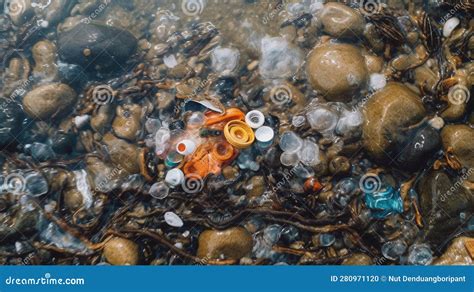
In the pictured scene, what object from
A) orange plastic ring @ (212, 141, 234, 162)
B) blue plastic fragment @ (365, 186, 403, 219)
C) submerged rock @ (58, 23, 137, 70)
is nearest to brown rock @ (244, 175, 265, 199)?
orange plastic ring @ (212, 141, 234, 162)

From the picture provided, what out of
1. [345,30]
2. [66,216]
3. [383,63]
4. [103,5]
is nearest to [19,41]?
[103,5]

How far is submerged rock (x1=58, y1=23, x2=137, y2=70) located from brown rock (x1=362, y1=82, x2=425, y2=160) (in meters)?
3.85

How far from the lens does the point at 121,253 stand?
5609 mm

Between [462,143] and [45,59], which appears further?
[45,59]

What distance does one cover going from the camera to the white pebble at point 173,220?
583 cm

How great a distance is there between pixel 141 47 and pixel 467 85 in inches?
199

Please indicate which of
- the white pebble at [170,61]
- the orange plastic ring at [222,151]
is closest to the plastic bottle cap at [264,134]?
the orange plastic ring at [222,151]

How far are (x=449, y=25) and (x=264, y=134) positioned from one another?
336 centimetres

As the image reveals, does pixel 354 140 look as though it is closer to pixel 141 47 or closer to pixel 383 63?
pixel 383 63

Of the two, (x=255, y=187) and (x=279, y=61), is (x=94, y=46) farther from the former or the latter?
(x=255, y=187)

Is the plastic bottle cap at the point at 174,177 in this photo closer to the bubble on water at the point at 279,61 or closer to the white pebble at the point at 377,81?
the bubble on water at the point at 279,61

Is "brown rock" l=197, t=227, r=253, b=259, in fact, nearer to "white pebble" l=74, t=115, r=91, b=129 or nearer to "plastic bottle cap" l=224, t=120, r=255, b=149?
"plastic bottle cap" l=224, t=120, r=255, b=149

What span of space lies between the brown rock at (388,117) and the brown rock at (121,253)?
366 cm

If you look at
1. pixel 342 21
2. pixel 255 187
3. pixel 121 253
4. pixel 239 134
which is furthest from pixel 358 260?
pixel 342 21
